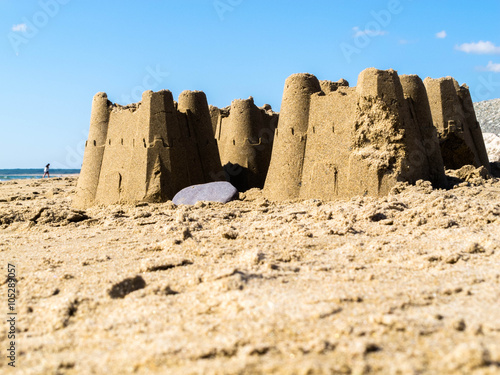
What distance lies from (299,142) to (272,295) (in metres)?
5.18

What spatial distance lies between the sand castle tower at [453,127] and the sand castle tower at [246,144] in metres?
3.87

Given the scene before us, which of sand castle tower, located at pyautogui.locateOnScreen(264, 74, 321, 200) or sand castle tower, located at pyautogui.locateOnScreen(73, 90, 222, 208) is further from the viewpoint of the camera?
sand castle tower, located at pyautogui.locateOnScreen(73, 90, 222, 208)

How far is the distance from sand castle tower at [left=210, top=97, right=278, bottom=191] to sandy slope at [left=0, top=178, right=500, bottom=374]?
538cm

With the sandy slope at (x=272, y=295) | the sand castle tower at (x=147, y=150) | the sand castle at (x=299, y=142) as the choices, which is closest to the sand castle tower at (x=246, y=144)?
the sand castle at (x=299, y=142)

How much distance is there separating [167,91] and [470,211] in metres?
5.74

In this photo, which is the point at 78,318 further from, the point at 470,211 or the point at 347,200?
the point at 347,200

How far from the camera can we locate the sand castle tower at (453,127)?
391 inches

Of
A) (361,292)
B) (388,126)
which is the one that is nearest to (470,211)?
(388,126)

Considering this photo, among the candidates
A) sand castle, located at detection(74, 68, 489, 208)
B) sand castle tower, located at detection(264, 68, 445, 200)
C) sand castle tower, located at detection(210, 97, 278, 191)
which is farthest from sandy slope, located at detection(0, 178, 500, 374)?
sand castle tower, located at detection(210, 97, 278, 191)

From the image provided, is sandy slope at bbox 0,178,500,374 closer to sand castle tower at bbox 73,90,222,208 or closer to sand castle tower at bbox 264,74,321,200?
sand castle tower at bbox 264,74,321,200

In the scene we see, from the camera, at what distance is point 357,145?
22.9 ft

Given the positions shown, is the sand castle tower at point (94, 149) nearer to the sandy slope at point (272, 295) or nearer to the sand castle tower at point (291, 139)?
the sand castle tower at point (291, 139)

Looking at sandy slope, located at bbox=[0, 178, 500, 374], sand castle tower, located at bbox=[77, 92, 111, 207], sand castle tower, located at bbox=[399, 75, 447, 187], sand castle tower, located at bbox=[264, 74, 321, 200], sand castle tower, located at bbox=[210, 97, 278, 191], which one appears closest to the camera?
sandy slope, located at bbox=[0, 178, 500, 374]

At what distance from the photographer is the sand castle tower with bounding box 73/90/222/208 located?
849cm
